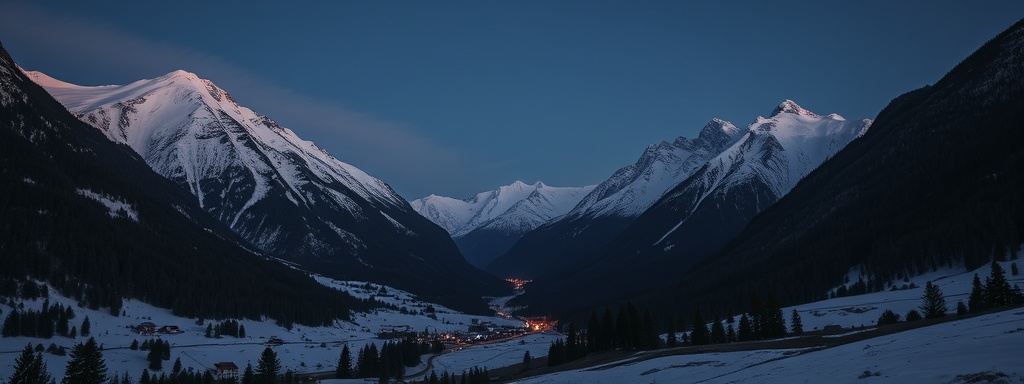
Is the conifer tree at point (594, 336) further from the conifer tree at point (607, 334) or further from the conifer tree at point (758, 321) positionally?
the conifer tree at point (758, 321)

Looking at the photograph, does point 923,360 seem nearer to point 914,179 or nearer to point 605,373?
point 605,373

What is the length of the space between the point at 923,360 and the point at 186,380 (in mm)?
98619

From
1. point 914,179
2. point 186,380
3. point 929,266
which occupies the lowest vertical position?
point 186,380

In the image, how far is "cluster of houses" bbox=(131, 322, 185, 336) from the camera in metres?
140

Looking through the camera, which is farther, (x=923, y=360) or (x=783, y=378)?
(x=783, y=378)

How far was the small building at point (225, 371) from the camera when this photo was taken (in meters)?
125

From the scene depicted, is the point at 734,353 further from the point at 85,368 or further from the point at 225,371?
the point at 225,371

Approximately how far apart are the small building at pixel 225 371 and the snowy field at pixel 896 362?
303 ft

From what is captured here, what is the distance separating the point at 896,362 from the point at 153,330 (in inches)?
5712

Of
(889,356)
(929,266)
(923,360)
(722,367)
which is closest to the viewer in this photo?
(923,360)

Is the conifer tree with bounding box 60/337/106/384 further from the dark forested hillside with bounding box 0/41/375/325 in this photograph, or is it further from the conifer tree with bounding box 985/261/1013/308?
the conifer tree with bounding box 985/261/1013/308

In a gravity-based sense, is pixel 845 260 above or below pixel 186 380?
above

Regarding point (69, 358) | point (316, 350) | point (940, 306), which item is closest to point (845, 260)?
point (940, 306)

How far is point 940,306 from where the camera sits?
84.6m
